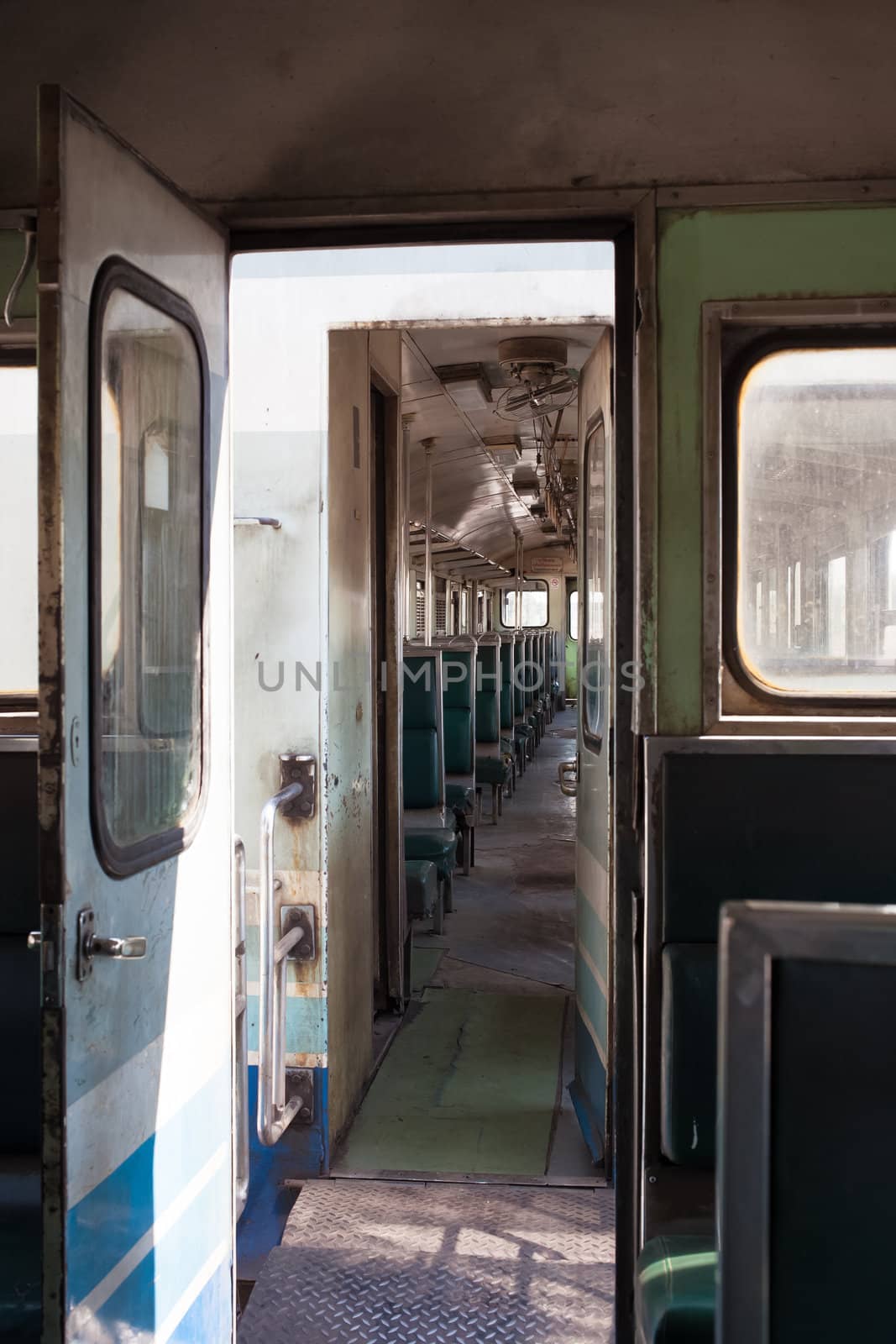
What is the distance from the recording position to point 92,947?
1598mm

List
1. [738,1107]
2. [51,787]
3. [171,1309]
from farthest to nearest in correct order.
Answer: [171,1309], [51,787], [738,1107]

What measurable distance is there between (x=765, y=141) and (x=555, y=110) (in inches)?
15.2

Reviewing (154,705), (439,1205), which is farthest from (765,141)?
(439,1205)

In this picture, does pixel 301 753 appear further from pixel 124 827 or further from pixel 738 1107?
pixel 738 1107

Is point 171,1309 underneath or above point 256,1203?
above

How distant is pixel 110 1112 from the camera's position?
169 centimetres

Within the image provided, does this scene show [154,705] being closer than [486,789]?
Yes

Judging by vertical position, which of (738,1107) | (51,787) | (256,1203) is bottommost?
(256,1203)

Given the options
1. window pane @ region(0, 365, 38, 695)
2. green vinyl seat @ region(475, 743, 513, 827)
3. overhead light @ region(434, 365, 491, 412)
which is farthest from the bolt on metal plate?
green vinyl seat @ region(475, 743, 513, 827)

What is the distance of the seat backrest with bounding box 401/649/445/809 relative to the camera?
6.19 meters

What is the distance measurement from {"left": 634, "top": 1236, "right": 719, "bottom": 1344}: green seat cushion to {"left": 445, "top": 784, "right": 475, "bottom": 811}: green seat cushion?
5.11m

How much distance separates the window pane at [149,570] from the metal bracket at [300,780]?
995mm

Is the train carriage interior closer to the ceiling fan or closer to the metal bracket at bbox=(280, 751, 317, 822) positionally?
the metal bracket at bbox=(280, 751, 317, 822)

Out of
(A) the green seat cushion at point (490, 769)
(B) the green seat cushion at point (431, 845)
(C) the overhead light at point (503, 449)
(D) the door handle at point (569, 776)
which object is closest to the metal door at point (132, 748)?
(D) the door handle at point (569, 776)
